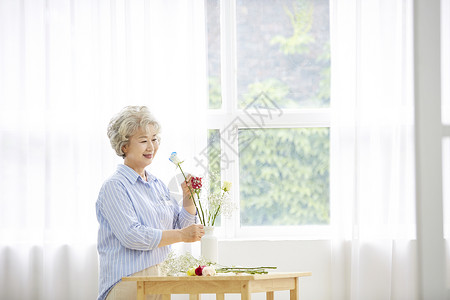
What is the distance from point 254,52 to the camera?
3.58 m

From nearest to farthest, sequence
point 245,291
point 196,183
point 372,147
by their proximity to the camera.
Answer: point 245,291 → point 196,183 → point 372,147

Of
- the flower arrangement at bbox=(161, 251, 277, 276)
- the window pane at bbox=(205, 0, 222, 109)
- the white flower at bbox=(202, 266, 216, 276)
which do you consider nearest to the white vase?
the flower arrangement at bbox=(161, 251, 277, 276)

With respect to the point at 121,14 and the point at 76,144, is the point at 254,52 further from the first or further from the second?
the point at 76,144

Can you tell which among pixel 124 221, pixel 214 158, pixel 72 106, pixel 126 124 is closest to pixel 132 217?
pixel 124 221

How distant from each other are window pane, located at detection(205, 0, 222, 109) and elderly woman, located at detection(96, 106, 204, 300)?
1064mm

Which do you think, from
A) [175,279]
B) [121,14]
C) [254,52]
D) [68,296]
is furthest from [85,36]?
[175,279]

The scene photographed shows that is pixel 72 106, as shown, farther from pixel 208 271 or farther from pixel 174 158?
pixel 208 271

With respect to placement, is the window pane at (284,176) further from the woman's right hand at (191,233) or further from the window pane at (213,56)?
the woman's right hand at (191,233)

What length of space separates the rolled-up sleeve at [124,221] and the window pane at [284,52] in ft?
4.77

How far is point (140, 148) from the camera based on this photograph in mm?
2471

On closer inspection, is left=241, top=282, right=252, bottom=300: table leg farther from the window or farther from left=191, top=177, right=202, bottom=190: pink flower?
the window

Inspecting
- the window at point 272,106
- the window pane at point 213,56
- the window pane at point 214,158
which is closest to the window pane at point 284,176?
the window at point 272,106

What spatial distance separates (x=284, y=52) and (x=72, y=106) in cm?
143

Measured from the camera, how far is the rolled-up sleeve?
2.26 meters
